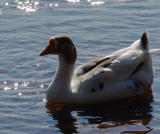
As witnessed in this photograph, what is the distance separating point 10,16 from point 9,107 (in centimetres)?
512

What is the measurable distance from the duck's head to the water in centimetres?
84

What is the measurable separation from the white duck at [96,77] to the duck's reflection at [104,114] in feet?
0.40

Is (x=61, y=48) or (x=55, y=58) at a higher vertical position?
(x=61, y=48)

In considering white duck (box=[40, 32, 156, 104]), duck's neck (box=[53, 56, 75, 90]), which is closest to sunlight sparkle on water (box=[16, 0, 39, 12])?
white duck (box=[40, 32, 156, 104])

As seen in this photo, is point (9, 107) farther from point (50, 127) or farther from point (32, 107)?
point (50, 127)

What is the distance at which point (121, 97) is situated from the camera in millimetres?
9062

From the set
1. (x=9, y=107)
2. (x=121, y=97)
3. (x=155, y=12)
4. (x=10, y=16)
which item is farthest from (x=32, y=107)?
(x=155, y=12)

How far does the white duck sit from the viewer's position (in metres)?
8.65

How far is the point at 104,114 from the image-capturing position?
845 cm

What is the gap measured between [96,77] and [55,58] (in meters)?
2.30

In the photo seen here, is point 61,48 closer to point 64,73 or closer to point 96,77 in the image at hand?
point 64,73

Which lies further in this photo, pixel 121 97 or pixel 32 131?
pixel 121 97

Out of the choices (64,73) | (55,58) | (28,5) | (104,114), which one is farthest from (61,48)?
(28,5)

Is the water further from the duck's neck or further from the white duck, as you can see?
the duck's neck
